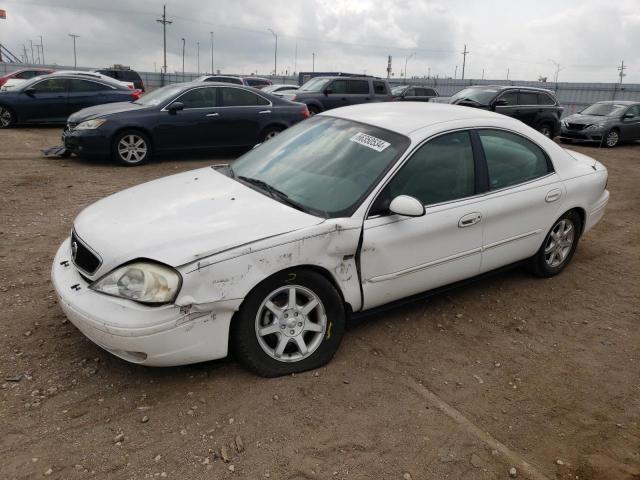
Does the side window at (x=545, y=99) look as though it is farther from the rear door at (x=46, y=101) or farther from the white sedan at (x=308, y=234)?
the rear door at (x=46, y=101)

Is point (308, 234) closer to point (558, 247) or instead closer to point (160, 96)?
point (558, 247)

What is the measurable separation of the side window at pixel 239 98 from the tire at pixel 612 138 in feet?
34.3

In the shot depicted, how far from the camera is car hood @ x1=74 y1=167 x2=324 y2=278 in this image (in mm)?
2918

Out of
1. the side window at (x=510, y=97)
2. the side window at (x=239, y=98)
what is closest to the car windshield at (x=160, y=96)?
the side window at (x=239, y=98)

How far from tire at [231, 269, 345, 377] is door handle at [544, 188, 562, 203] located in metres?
2.22

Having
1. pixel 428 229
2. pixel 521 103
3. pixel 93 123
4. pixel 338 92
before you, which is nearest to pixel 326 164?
pixel 428 229

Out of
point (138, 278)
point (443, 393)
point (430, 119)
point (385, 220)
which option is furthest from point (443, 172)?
point (138, 278)

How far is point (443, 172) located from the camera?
3.83 metres

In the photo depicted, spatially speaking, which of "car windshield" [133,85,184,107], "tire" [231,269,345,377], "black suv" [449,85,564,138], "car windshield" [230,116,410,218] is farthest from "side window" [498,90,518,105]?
"tire" [231,269,345,377]

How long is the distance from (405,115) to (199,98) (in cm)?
663

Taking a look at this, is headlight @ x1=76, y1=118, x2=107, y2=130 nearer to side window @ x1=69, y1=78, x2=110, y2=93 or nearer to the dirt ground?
side window @ x1=69, y1=78, x2=110, y2=93

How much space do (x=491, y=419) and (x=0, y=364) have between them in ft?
9.49

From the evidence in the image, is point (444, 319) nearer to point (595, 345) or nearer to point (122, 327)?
point (595, 345)

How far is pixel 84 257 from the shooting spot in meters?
3.18
